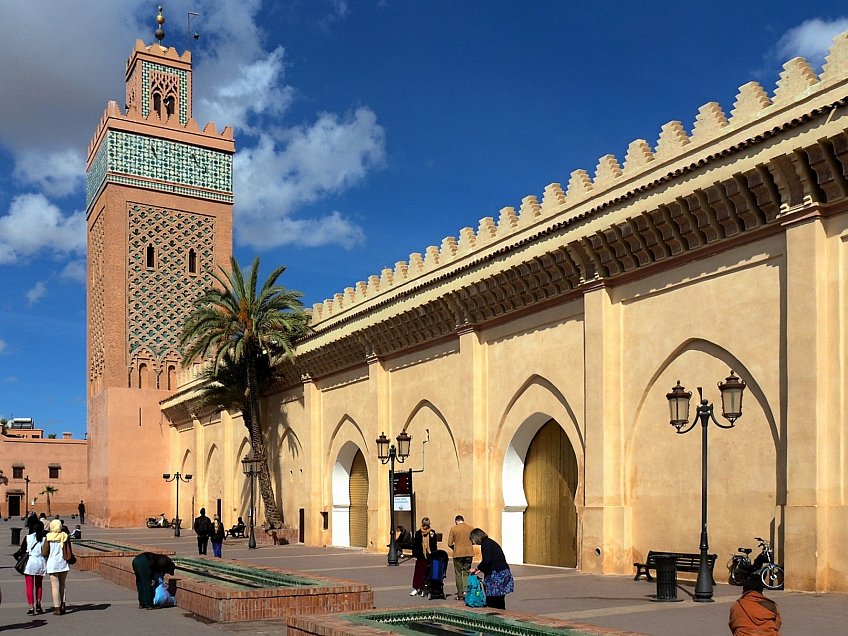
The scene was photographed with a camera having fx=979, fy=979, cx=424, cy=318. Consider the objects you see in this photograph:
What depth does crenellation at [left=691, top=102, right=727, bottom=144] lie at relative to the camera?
47.4ft

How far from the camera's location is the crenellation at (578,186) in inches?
687

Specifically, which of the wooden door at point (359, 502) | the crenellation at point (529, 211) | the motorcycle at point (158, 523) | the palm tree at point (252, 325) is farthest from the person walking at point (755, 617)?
the motorcycle at point (158, 523)

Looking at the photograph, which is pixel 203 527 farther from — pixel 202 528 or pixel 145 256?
pixel 145 256

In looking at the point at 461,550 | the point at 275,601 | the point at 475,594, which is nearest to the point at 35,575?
the point at 275,601

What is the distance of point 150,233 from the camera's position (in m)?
40.6

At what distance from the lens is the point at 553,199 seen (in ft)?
59.8

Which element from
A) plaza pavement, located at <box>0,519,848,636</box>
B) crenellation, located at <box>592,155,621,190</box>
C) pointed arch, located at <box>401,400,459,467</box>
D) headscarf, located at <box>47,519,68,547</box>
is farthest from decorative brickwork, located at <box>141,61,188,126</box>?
headscarf, located at <box>47,519,68,547</box>

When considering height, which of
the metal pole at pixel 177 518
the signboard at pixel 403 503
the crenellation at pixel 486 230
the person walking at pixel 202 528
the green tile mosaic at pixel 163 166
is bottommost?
the metal pole at pixel 177 518

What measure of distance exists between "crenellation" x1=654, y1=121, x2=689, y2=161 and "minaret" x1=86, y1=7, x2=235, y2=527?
2875 cm

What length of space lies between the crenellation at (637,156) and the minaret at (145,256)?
2788 centimetres

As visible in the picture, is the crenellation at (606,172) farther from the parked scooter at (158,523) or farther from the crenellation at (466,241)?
the parked scooter at (158,523)

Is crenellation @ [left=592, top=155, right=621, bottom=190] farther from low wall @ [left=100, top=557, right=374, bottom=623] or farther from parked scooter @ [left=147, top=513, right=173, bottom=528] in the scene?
parked scooter @ [left=147, top=513, right=173, bottom=528]

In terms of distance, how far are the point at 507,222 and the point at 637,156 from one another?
13.1 ft

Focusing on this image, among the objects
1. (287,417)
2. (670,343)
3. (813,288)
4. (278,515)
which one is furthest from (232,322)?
(813,288)
